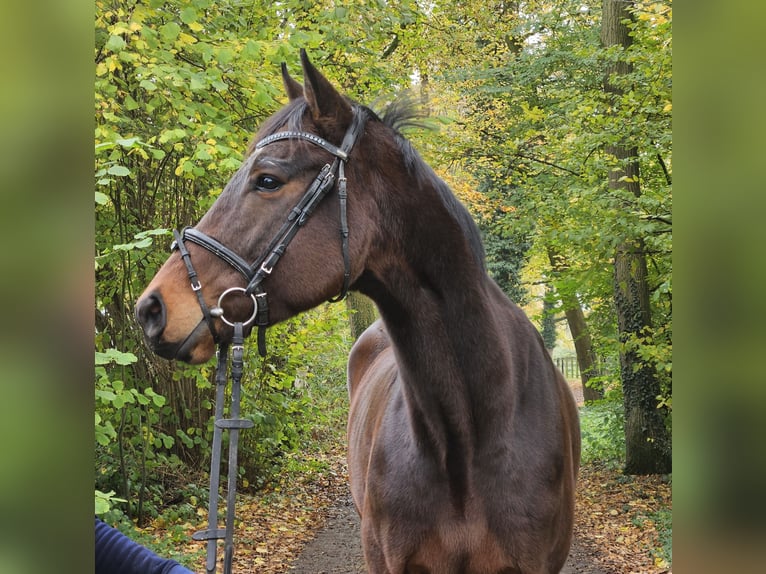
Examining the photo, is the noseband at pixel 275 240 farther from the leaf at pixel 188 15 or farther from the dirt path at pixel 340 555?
the dirt path at pixel 340 555

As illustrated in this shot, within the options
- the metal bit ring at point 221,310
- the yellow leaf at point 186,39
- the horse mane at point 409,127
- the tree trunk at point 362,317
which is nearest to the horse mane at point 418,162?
the horse mane at point 409,127

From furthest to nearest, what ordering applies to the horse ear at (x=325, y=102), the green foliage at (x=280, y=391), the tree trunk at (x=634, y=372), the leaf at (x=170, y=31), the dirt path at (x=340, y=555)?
the tree trunk at (x=634, y=372) < the green foliage at (x=280, y=391) < the dirt path at (x=340, y=555) < the leaf at (x=170, y=31) < the horse ear at (x=325, y=102)

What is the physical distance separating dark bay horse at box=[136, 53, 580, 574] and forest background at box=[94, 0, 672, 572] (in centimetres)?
42

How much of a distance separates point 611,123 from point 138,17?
4.32 m

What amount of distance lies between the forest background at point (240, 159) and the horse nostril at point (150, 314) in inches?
43.7

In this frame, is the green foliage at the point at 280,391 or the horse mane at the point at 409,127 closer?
the horse mane at the point at 409,127

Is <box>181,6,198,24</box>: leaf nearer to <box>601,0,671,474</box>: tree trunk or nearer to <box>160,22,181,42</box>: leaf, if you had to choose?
<box>160,22,181,42</box>: leaf

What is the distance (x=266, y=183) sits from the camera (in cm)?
193

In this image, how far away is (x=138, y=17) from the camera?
13.2 ft

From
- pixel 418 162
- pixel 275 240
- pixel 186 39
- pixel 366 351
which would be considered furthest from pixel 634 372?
pixel 275 240

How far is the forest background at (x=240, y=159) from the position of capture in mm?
4230

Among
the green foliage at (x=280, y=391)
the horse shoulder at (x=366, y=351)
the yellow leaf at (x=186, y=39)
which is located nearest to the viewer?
the yellow leaf at (x=186, y=39)
